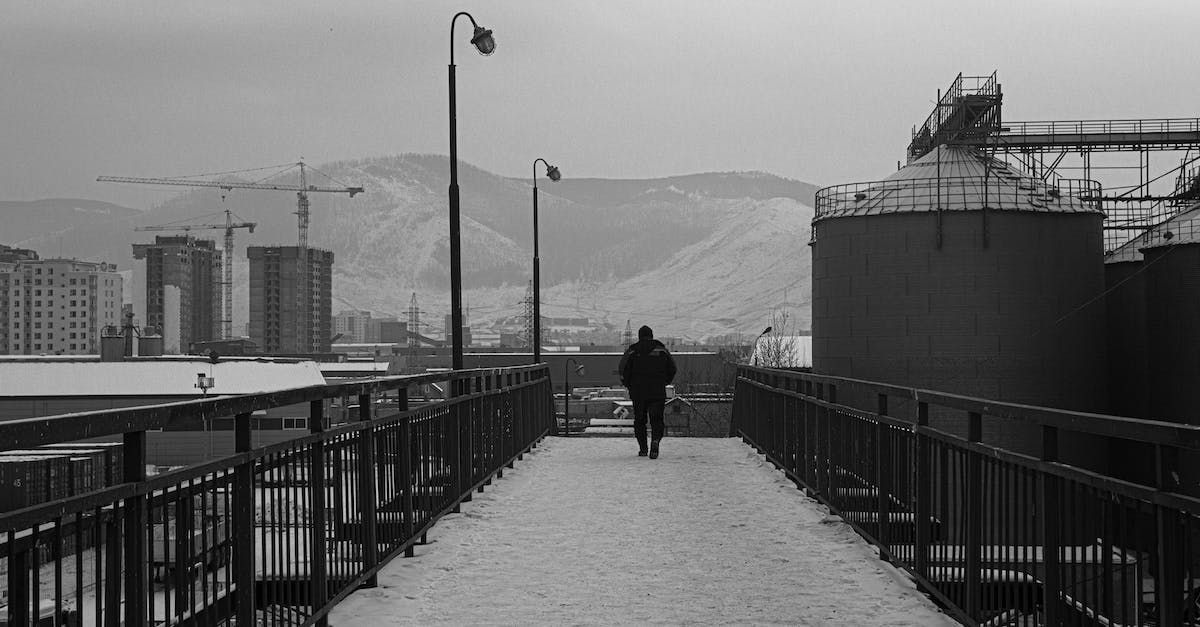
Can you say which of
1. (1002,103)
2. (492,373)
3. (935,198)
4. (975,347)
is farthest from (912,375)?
(492,373)

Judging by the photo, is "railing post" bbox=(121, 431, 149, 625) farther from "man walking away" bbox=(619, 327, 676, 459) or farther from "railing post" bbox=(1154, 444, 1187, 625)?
"man walking away" bbox=(619, 327, 676, 459)

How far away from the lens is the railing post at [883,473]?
30.4 ft

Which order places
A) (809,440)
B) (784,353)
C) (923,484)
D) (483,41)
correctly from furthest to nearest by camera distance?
1. (784,353)
2. (483,41)
3. (809,440)
4. (923,484)

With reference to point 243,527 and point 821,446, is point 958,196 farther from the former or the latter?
point 243,527

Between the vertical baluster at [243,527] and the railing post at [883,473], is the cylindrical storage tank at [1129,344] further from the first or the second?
the vertical baluster at [243,527]

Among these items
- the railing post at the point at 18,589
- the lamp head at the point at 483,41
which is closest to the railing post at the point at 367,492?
the railing post at the point at 18,589

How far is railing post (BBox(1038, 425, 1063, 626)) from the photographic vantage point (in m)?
5.62

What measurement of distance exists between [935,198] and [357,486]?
107 ft

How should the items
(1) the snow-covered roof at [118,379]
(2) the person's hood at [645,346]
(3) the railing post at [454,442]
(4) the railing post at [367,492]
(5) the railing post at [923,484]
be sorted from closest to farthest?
(4) the railing post at [367,492], (5) the railing post at [923,484], (3) the railing post at [454,442], (2) the person's hood at [645,346], (1) the snow-covered roof at [118,379]

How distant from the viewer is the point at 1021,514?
620 centimetres

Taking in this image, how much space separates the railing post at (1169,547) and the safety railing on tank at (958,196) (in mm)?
32713

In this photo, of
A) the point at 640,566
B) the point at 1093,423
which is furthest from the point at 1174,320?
the point at 1093,423

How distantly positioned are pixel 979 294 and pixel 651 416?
1866 cm

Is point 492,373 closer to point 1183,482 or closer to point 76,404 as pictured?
point 1183,482
